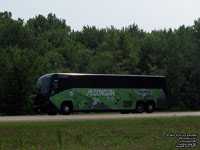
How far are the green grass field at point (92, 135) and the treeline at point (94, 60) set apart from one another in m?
34.0

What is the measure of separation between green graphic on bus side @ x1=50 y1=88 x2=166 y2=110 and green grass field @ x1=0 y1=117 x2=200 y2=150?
37.6 ft

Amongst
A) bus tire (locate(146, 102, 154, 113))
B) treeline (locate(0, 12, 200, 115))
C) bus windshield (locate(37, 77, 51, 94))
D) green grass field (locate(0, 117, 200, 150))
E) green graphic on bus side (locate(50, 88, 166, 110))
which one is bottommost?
green grass field (locate(0, 117, 200, 150))

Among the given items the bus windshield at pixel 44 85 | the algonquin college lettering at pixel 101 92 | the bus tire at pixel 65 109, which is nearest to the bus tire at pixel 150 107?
the algonquin college lettering at pixel 101 92

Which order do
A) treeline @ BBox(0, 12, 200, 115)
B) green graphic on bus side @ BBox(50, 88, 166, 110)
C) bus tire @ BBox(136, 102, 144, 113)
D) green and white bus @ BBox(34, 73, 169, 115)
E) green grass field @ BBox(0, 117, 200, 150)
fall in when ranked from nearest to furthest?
green grass field @ BBox(0, 117, 200, 150), green and white bus @ BBox(34, 73, 169, 115), green graphic on bus side @ BBox(50, 88, 166, 110), bus tire @ BBox(136, 102, 144, 113), treeline @ BBox(0, 12, 200, 115)

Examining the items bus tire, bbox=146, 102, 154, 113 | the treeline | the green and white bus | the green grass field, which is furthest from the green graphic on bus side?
the treeline

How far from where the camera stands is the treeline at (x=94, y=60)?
5703 cm

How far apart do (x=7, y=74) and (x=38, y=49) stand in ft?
81.9

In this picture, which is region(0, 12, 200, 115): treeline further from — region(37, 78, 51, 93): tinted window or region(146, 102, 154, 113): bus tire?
region(146, 102, 154, 113): bus tire

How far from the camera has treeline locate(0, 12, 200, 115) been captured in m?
57.0

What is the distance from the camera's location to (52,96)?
33.7 meters

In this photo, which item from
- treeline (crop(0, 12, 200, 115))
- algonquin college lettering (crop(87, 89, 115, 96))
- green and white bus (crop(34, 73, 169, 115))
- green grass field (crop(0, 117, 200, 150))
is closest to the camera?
green grass field (crop(0, 117, 200, 150))

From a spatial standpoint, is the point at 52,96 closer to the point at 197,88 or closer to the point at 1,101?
the point at 1,101

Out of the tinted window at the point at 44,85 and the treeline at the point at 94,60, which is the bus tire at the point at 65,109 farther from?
the treeline at the point at 94,60

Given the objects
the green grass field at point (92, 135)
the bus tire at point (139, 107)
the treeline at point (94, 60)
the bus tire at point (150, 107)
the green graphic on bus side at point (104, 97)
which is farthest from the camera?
the treeline at point (94, 60)
